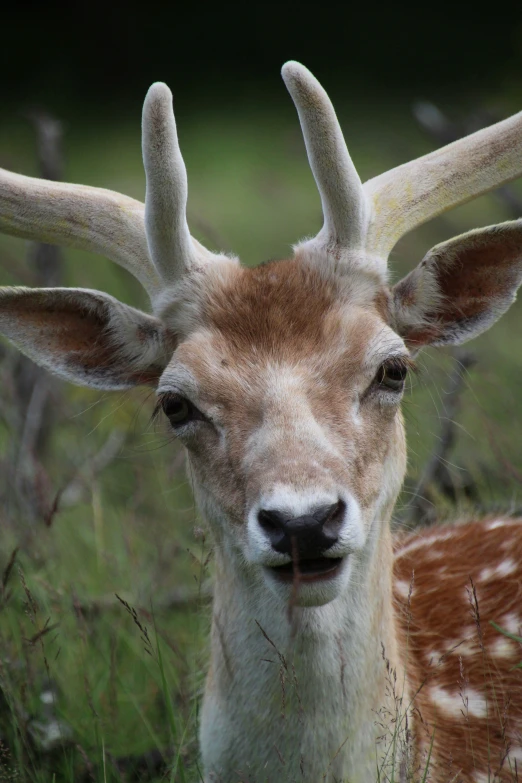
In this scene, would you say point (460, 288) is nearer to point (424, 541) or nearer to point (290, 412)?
point (290, 412)

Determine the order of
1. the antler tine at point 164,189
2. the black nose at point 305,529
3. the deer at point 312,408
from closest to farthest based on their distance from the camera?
1. the black nose at point 305,529
2. the deer at point 312,408
3. the antler tine at point 164,189

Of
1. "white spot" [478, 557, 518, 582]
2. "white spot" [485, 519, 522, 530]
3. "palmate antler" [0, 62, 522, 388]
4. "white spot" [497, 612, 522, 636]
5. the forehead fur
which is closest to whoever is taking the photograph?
the forehead fur

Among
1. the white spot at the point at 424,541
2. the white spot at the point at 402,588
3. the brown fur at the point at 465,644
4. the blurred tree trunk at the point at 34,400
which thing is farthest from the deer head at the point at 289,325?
the blurred tree trunk at the point at 34,400

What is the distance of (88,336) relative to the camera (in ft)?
12.9

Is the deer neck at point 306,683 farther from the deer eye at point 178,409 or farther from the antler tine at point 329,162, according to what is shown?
the antler tine at point 329,162

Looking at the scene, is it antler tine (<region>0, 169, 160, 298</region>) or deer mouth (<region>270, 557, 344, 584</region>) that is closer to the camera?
deer mouth (<region>270, 557, 344, 584</region>)

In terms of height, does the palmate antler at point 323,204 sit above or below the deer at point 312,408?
above

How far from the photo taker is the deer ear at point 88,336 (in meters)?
3.78

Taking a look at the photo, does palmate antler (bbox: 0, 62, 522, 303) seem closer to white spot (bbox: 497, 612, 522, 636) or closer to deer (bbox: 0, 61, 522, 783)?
deer (bbox: 0, 61, 522, 783)

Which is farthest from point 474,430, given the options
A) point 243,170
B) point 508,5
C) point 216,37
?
point 216,37

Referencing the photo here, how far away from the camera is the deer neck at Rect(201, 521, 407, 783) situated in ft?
11.1

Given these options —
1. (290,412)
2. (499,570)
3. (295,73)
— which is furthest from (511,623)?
(295,73)

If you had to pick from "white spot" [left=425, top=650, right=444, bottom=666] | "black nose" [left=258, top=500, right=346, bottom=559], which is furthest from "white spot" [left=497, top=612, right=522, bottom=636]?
"black nose" [left=258, top=500, right=346, bottom=559]

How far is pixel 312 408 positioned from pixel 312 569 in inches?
19.4
